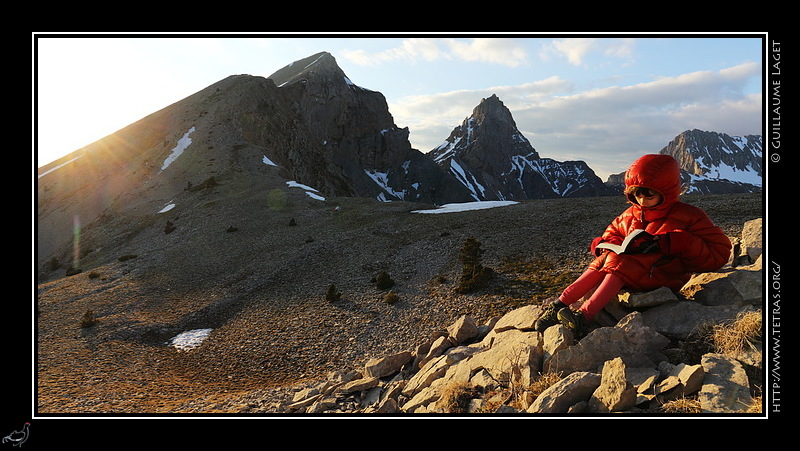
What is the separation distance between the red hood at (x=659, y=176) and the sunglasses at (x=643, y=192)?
0.11 m

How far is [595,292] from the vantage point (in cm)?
610

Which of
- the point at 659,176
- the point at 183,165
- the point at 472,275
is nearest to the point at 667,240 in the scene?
the point at 659,176

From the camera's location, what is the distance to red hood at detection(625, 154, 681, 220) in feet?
19.2

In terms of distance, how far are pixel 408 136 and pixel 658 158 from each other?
538 feet

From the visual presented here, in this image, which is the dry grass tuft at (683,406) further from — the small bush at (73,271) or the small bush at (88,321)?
the small bush at (73,271)

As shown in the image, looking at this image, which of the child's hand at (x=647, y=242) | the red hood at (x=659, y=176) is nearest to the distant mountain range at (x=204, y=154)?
the red hood at (x=659, y=176)

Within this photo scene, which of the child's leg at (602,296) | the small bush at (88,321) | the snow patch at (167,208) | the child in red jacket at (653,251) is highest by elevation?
the snow patch at (167,208)

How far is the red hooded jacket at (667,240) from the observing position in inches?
230

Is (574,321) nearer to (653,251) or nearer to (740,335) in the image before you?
(653,251)

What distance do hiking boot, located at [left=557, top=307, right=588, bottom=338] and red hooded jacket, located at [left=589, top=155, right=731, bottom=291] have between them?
94 centimetres
